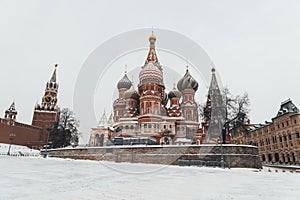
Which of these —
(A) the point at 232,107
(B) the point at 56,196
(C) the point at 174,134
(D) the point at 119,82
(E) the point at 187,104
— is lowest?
(B) the point at 56,196

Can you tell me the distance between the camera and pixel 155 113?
42.0m

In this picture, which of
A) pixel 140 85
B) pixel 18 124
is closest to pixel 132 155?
pixel 140 85

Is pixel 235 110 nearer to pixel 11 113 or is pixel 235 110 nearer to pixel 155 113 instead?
pixel 155 113

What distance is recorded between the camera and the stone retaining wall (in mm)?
23703

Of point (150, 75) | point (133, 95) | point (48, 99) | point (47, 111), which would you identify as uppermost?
point (150, 75)

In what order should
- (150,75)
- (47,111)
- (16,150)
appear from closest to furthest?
(150,75), (16,150), (47,111)

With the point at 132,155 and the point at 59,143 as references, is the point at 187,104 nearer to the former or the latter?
the point at 132,155

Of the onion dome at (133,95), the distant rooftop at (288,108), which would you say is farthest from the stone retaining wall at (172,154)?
the distant rooftop at (288,108)

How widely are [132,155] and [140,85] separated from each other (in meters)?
20.1

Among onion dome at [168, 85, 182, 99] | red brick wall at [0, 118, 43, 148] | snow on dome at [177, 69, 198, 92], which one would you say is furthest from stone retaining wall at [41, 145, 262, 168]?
snow on dome at [177, 69, 198, 92]

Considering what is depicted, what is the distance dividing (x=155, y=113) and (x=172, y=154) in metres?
15.9

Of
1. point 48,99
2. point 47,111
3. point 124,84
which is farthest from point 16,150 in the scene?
point 124,84

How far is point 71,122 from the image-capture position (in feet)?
158

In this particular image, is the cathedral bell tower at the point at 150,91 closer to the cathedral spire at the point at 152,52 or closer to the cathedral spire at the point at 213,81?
the cathedral spire at the point at 152,52
